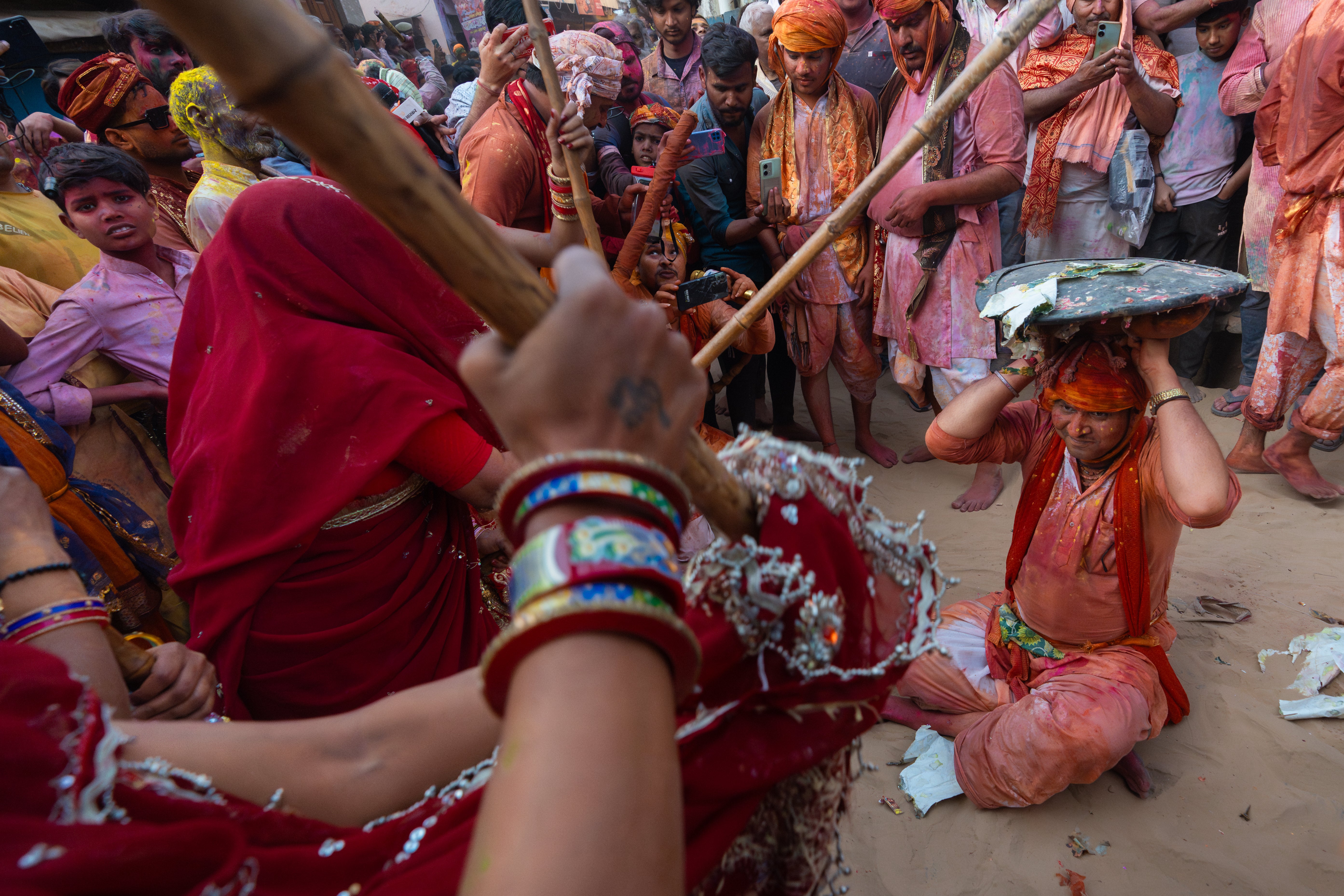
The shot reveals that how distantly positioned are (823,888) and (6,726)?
104 centimetres

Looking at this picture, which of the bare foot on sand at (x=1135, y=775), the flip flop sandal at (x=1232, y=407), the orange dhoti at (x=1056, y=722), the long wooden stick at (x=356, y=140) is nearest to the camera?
the long wooden stick at (x=356, y=140)

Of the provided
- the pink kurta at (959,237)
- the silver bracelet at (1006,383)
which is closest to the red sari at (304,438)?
the silver bracelet at (1006,383)

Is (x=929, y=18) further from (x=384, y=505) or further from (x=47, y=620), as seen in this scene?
(x=47, y=620)

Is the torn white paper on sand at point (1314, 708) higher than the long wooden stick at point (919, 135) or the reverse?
the reverse

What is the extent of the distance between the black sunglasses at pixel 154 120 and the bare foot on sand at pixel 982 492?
15.8ft

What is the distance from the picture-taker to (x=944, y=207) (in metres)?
4.21

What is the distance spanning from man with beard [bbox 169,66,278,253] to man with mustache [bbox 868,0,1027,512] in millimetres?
3148

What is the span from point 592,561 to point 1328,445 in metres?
5.47

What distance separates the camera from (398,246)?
1.79 meters

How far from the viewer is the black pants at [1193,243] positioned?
4.94 meters

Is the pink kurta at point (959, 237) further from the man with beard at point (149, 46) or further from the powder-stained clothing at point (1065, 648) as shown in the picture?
the man with beard at point (149, 46)

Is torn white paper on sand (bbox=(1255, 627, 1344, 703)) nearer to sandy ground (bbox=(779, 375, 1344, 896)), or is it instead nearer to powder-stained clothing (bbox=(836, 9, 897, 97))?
sandy ground (bbox=(779, 375, 1344, 896))

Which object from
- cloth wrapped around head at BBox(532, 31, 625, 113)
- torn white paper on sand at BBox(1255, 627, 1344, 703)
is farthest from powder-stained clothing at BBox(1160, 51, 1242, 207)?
cloth wrapped around head at BBox(532, 31, 625, 113)

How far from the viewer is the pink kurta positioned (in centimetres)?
403
